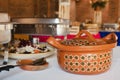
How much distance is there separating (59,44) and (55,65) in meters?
0.14

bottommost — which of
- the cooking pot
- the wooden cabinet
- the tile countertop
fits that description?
the tile countertop

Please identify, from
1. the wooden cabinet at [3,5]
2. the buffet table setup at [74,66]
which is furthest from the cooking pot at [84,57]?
the wooden cabinet at [3,5]

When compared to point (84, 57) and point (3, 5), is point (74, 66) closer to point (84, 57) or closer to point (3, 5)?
point (84, 57)

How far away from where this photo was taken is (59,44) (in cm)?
62

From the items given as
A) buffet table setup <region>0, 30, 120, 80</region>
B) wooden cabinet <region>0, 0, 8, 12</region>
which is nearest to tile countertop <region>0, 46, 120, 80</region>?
buffet table setup <region>0, 30, 120, 80</region>

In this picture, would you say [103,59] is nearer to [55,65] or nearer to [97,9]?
[55,65]

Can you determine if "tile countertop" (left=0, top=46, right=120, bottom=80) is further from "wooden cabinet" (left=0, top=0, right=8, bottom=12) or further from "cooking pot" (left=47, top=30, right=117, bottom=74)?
"wooden cabinet" (left=0, top=0, right=8, bottom=12)

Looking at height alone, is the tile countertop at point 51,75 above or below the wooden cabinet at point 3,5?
below

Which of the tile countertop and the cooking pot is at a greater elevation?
the cooking pot

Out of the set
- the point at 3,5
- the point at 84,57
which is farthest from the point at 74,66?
the point at 3,5

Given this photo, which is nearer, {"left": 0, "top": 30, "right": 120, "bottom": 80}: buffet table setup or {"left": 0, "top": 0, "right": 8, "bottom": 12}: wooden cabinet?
{"left": 0, "top": 30, "right": 120, "bottom": 80}: buffet table setup

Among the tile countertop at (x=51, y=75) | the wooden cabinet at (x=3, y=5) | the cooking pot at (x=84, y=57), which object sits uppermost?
the wooden cabinet at (x=3, y=5)

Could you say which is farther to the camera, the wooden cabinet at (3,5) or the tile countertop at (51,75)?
the wooden cabinet at (3,5)

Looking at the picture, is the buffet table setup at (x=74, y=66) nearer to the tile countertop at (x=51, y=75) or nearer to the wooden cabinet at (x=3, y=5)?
the tile countertop at (x=51, y=75)
